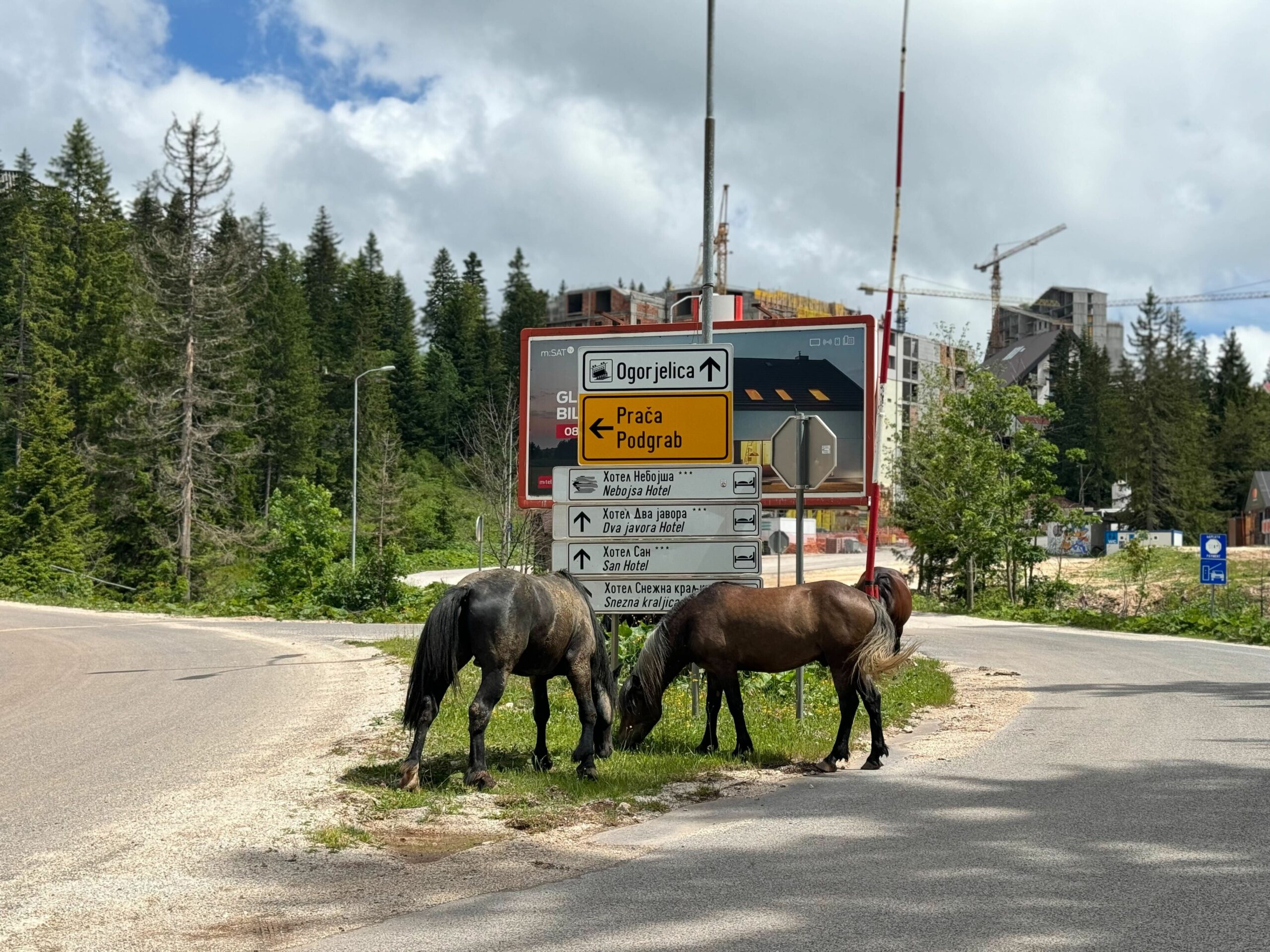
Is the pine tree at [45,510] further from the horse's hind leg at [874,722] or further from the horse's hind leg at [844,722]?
the horse's hind leg at [874,722]

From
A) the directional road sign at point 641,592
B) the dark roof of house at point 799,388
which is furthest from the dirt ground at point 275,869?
the dark roof of house at point 799,388

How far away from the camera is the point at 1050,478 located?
3609cm

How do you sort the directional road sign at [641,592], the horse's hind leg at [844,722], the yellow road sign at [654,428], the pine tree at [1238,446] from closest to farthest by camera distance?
the horse's hind leg at [844,722] < the directional road sign at [641,592] < the yellow road sign at [654,428] < the pine tree at [1238,446]

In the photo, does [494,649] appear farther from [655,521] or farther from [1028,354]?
[1028,354]

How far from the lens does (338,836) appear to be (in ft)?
21.8

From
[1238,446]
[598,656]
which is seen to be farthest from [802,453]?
[1238,446]

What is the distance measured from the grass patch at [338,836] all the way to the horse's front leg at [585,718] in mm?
1944

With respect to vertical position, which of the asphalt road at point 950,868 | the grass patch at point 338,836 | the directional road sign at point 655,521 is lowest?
the grass patch at point 338,836

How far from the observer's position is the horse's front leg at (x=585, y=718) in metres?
→ 8.47

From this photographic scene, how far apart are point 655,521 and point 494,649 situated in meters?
3.25

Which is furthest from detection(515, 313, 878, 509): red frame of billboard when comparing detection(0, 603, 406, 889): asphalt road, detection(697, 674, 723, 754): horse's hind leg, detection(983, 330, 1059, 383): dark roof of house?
detection(983, 330, 1059, 383): dark roof of house

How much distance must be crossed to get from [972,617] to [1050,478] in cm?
522

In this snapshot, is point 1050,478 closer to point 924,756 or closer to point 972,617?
point 972,617

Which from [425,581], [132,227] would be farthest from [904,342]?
[425,581]
